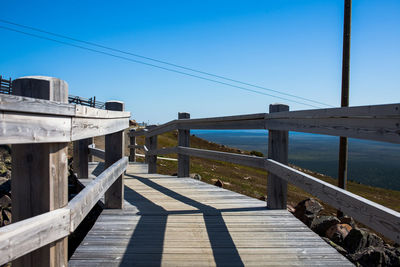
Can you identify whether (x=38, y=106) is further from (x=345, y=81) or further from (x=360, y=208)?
(x=345, y=81)

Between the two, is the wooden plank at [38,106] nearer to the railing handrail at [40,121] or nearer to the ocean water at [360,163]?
the railing handrail at [40,121]

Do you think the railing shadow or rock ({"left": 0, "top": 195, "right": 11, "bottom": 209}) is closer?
the railing shadow

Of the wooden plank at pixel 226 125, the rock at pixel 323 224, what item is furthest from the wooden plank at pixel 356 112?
the rock at pixel 323 224

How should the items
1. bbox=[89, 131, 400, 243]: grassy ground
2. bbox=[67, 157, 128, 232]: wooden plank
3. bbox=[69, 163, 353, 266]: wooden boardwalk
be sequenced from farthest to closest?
bbox=[89, 131, 400, 243]: grassy ground
bbox=[69, 163, 353, 266]: wooden boardwalk
bbox=[67, 157, 128, 232]: wooden plank

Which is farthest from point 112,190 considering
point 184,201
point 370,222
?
point 370,222

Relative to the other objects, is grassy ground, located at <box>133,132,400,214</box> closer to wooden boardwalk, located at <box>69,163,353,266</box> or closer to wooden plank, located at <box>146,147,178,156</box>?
wooden plank, located at <box>146,147,178,156</box>

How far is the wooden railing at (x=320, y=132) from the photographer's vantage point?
1.57 meters

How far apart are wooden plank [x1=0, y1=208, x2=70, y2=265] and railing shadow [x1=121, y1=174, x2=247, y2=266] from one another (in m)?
0.95

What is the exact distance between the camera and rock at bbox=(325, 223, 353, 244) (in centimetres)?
408

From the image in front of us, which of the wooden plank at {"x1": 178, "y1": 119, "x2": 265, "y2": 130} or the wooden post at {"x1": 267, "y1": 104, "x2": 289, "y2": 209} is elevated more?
the wooden plank at {"x1": 178, "y1": 119, "x2": 265, "y2": 130}

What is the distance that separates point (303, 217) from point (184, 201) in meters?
2.17

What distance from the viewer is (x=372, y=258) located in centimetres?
328

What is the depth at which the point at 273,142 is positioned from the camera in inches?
149

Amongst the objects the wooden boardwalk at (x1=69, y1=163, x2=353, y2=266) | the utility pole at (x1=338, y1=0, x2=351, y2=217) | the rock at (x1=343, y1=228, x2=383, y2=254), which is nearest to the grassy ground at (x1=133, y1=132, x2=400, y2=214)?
the utility pole at (x1=338, y1=0, x2=351, y2=217)
